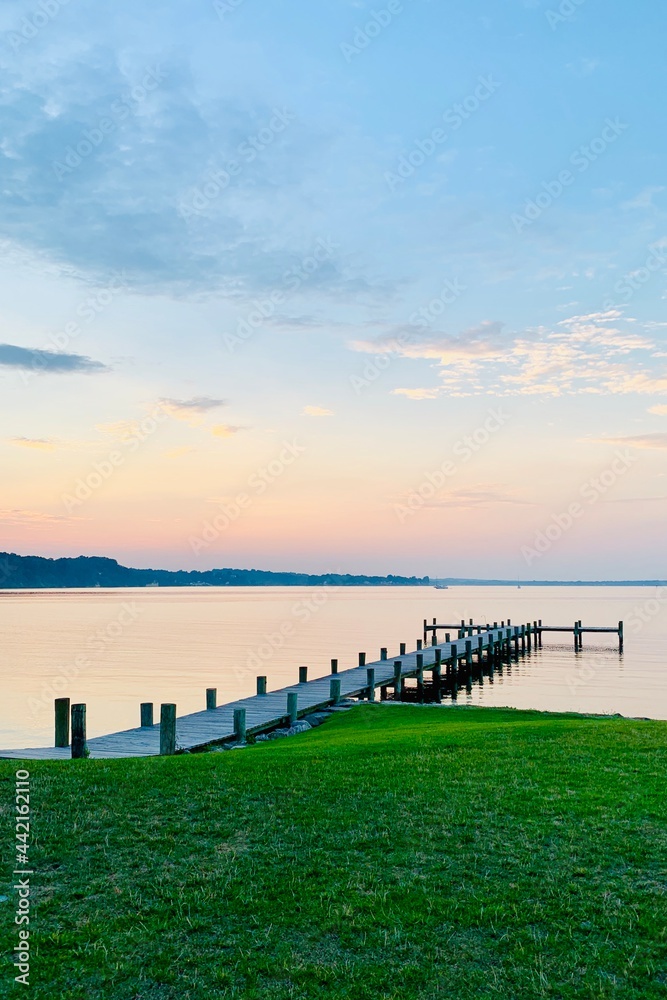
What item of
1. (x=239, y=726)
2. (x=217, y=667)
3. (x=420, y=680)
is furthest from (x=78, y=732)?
(x=217, y=667)

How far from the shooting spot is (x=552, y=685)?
4672cm

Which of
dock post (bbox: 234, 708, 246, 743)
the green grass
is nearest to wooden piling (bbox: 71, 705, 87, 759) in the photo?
the green grass

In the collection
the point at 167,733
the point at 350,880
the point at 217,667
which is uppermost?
the point at 350,880

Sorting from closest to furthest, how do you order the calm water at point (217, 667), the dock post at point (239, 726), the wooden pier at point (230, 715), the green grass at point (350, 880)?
the green grass at point (350, 880) → the wooden pier at point (230, 715) → the dock post at point (239, 726) → the calm water at point (217, 667)

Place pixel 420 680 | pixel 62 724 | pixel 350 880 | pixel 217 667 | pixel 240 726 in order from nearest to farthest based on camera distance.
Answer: pixel 350 880, pixel 62 724, pixel 240 726, pixel 420 680, pixel 217 667

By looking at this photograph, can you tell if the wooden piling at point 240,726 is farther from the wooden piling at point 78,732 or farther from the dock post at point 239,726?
the wooden piling at point 78,732

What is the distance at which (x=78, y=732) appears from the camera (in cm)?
1770

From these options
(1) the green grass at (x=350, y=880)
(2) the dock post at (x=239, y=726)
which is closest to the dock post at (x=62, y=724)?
(2) the dock post at (x=239, y=726)

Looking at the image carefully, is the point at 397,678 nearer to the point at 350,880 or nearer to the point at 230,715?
the point at 230,715

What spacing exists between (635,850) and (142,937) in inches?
209

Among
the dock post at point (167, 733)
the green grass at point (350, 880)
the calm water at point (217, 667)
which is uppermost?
the green grass at point (350, 880)

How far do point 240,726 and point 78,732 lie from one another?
5018mm

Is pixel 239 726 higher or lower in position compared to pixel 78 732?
lower

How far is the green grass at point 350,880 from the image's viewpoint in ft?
20.7
